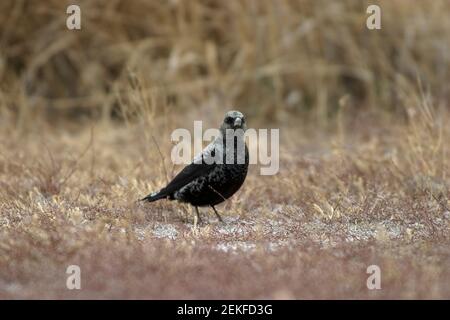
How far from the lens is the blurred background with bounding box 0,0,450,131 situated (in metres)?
9.88

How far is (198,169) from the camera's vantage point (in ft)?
19.2

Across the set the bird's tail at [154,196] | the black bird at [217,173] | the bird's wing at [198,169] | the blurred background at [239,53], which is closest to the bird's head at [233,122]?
the black bird at [217,173]

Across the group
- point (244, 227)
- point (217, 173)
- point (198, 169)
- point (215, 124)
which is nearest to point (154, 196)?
point (198, 169)

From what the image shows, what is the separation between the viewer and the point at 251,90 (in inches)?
397

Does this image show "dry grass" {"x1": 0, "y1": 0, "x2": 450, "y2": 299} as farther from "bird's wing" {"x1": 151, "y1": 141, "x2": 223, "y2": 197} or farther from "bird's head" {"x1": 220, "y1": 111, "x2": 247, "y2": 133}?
"bird's head" {"x1": 220, "y1": 111, "x2": 247, "y2": 133}

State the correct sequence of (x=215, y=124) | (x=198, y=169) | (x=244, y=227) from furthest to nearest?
(x=215, y=124)
(x=198, y=169)
(x=244, y=227)

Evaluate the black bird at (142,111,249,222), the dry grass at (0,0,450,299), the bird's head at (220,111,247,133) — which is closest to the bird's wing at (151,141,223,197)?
the black bird at (142,111,249,222)

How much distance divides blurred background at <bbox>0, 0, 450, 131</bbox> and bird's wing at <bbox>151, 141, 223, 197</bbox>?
142 inches

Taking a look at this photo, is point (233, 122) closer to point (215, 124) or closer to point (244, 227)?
point (244, 227)

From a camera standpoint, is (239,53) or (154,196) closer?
(154,196)

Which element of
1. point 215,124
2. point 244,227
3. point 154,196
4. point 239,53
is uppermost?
point 239,53

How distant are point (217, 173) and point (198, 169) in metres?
0.17
